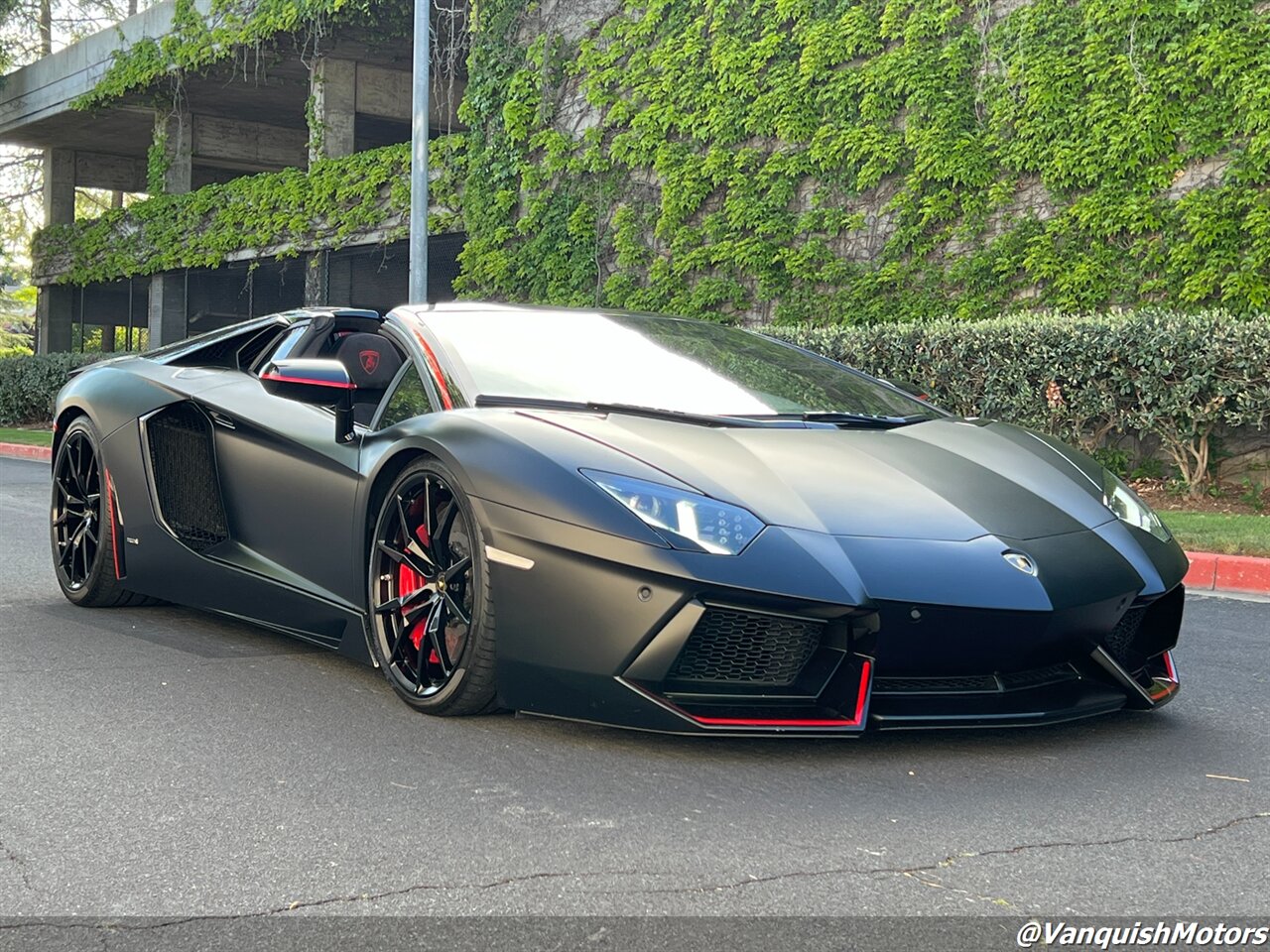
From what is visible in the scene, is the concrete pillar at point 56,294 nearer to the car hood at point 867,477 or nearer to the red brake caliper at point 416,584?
the red brake caliper at point 416,584

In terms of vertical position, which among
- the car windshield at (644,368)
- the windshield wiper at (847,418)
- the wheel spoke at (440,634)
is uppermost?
the car windshield at (644,368)

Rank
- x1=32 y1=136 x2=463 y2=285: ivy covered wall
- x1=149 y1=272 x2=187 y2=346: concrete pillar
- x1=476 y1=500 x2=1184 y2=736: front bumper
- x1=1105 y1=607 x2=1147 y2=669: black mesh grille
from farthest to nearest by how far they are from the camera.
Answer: x1=149 y1=272 x2=187 y2=346: concrete pillar, x1=32 y1=136 x2=463 y2=285: ivy covered wall, x1=1105 y1=607 x2=1147 y2=669: black mesh grille, x1=476 y1=500 x2=1184 y2=736: front bumper

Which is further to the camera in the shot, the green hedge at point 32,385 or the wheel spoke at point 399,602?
the green hedge at point 32,385

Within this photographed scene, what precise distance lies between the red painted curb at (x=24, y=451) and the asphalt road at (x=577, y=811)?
1484cm

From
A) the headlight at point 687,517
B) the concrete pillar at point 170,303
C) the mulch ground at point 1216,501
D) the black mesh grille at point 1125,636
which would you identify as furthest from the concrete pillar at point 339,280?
the black mesh grille at point 1125,636

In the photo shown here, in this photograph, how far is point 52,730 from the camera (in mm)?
3863

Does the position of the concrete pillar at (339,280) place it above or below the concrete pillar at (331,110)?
below

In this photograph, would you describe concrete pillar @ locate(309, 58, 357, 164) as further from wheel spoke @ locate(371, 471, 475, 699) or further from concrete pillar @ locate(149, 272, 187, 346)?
wheel spoke @ locate(371, 471, 475, 699)

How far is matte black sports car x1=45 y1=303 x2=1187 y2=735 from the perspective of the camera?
11.1 ft

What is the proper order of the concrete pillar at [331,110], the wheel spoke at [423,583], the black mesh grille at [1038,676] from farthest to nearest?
1. the concrete pillar at [331,110]
2. the wheel spoke at [423,583]
3. the black mesh grille at [1038,676]

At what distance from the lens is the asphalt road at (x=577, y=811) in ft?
8.68

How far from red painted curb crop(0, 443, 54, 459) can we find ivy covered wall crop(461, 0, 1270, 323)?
606 cm

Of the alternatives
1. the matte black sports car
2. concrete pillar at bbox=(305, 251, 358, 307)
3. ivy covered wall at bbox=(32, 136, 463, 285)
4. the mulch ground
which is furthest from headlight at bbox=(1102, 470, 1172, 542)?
concrete pillar at bbox=(305, 251, 358, 307)

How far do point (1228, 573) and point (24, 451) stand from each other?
51.7ft
